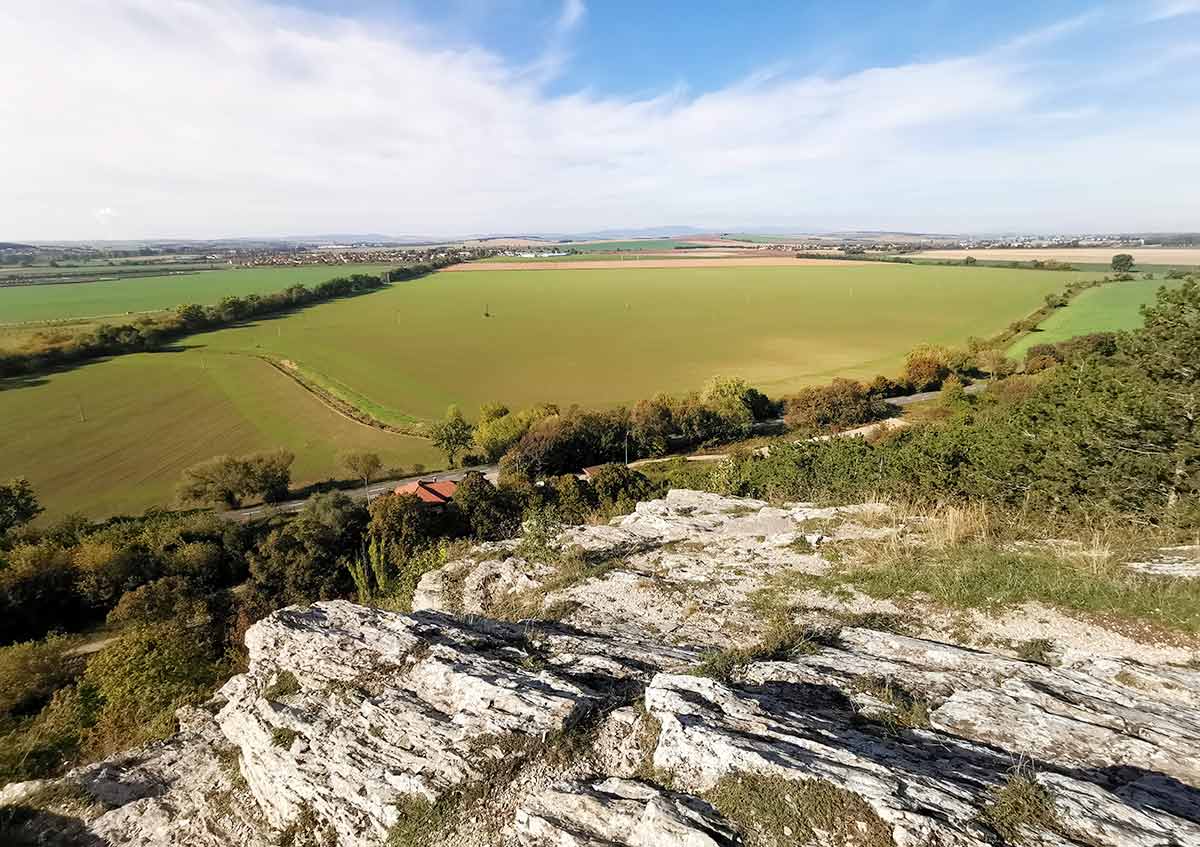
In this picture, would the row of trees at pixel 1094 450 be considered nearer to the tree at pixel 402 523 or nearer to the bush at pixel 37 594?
the tree at pixel 402 523

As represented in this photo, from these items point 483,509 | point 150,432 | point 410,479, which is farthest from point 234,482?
point 150,432

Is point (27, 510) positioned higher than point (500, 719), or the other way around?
point (500, 719)

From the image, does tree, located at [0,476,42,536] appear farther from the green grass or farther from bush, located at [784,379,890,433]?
bush, located at [784,379,890,433]

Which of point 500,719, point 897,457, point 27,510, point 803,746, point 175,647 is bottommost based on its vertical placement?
point 27,510

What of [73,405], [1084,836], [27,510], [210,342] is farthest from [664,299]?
[1084,836]

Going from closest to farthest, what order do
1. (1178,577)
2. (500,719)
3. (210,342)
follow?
(500,719)
(1178,577)
(210,342)

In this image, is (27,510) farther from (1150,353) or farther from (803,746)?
(1150,353)

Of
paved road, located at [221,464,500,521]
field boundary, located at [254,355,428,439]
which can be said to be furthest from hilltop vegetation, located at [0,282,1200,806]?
field boundary, located at [254,355,428,439]
